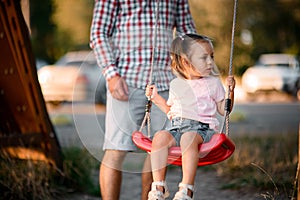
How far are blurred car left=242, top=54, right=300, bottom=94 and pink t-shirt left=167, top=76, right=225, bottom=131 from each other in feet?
53.5

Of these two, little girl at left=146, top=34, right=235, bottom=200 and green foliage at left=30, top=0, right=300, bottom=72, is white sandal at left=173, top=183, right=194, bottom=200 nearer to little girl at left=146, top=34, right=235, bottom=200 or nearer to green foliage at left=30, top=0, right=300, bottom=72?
little girl at left=146, top=34, right=235, bottom=200

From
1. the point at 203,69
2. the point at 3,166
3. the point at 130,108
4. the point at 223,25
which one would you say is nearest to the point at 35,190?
the point at 3,166

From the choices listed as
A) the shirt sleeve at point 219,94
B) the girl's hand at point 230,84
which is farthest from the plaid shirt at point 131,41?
the girl's hand at point 230,84

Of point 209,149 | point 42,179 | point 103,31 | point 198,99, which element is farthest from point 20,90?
point 209,149

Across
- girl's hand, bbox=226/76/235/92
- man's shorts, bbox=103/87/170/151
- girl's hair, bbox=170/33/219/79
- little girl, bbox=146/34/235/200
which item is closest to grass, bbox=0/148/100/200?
man's shorts, bbox=103/87/170/151

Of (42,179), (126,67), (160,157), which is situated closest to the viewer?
(160,157)

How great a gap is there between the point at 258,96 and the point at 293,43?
1340 centimetres

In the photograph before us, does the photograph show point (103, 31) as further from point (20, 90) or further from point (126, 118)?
point (20, 90)

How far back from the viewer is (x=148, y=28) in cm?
392

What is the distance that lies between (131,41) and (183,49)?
0.57m

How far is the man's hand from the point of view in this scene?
378 centimetres

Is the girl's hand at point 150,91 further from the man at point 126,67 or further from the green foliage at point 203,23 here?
the green foliage at point 203,23

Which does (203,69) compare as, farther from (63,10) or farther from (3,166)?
(63,10)

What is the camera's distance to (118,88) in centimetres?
378
